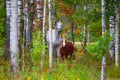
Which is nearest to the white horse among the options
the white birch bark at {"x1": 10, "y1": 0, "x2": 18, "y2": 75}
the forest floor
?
the forest floor

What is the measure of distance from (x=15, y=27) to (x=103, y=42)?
3.14 meters

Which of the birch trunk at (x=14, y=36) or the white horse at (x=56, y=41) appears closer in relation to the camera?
the birch trunk at (x=14, y=36)

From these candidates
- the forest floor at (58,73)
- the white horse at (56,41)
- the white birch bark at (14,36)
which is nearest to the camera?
the white birch bark at (14,36)

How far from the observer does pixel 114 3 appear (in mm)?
18688

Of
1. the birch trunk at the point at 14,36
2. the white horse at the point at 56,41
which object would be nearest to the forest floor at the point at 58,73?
the birch trunk at the point at 14,36

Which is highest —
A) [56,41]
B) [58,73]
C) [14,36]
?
[14,36]

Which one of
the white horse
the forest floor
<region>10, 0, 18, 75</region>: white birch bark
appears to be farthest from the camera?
the white horse

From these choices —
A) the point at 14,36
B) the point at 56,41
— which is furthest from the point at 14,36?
the point at 56,41

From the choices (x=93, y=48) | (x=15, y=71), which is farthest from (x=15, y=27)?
(x=93, y=48)

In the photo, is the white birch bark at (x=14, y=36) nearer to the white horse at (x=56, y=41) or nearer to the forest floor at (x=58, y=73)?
the forest floor at (x=58, y=73)

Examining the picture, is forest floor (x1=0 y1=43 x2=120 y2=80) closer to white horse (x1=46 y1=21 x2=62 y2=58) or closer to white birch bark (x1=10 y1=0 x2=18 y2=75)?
white birch bark (x1=10 y1=0 x2=18 y2=75)

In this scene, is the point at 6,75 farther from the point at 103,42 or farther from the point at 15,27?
the point at 103,42

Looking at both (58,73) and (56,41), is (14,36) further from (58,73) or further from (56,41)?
(56,41)

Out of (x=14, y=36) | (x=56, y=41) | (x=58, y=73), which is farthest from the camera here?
(x=56, y=41)
